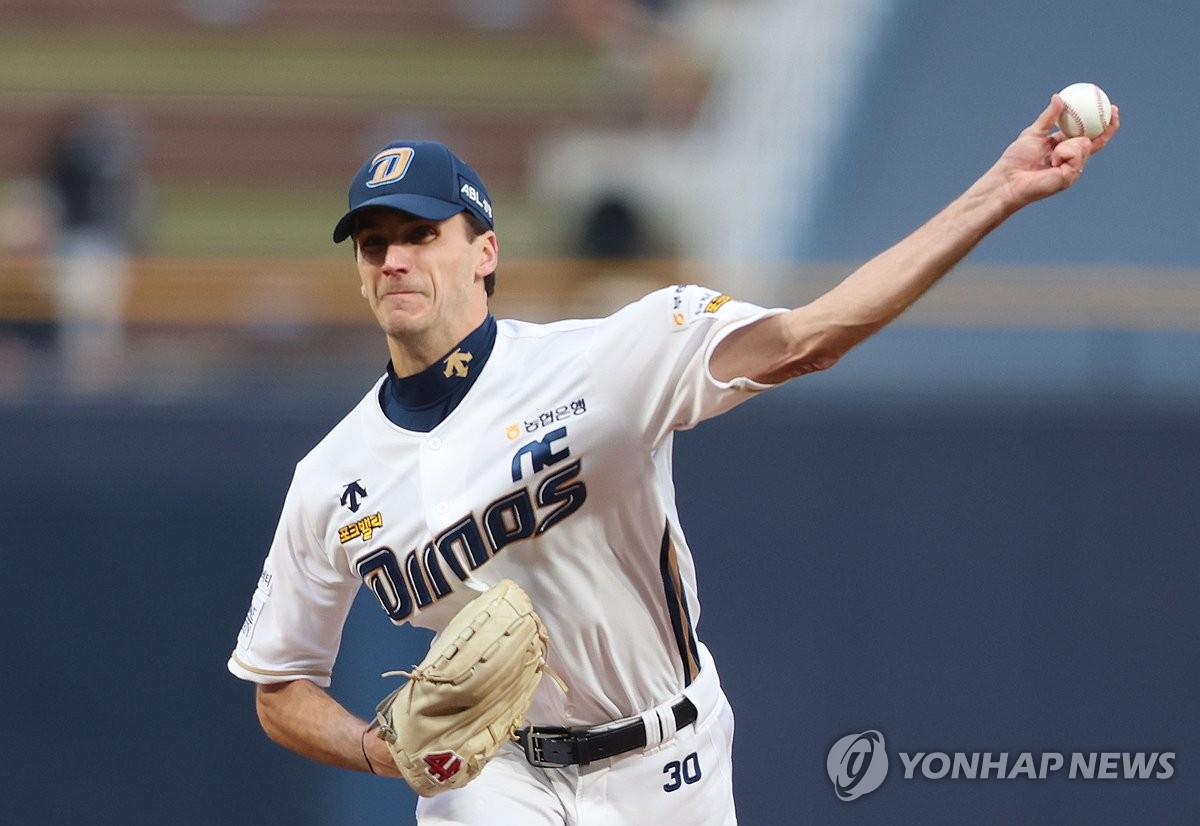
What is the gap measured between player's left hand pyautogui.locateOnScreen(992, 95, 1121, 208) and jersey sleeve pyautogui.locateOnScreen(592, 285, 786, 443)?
50cm

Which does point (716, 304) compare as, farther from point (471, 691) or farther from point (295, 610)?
point (295, 610)

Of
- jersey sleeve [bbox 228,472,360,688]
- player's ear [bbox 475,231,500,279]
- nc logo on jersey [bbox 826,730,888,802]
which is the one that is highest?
player's ear [bbox 475,231,500,279]

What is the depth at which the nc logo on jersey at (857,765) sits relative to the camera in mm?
5566

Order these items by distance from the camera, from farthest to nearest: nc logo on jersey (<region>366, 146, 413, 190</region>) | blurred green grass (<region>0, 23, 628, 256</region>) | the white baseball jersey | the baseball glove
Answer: blurred green grass (<region>0, 23, 628, 256</region>)
nc logo on jersey (<region>366, 146, 413, 190</region>)
the white baseball jersey
the baseball glove

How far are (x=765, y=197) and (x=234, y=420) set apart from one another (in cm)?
406

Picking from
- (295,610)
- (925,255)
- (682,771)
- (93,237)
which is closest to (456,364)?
(295,610)

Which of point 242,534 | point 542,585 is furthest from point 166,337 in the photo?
point 542,585

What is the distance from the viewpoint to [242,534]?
591 centimetres

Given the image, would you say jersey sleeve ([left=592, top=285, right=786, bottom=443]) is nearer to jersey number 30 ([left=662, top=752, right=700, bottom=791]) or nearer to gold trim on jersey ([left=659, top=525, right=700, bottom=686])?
gold trim on jersey ([left=659, top=525, right=700, bottom=686])

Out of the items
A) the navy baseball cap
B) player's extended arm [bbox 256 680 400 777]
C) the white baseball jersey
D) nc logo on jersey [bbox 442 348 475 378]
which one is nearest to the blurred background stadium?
player's extended arm [bbox 256 680 400 777]

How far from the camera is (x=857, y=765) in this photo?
5.57 meters

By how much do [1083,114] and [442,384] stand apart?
139cm

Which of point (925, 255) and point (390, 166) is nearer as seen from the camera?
point (925, 255)

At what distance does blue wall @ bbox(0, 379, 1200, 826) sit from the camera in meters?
5.63
